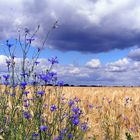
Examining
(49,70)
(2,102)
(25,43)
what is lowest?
(2,102)

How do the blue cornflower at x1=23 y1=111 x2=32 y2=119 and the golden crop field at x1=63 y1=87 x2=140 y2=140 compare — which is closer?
the blue cornflower at x1=23 y1=111 x2=32 y2=119

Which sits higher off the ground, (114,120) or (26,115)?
(26,115)

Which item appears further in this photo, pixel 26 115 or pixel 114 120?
pixel 114 120

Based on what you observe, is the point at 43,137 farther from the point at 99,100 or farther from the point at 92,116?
the point at 99,100

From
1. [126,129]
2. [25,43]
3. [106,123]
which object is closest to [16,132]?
[25,43]

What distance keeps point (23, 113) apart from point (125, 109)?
162 inches

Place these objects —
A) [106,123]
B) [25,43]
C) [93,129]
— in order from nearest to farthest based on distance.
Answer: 1. [25,43]
2. [106,123]
3. [93,129]

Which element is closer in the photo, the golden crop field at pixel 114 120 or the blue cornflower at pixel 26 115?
the blue cornflower at pixel 26 115

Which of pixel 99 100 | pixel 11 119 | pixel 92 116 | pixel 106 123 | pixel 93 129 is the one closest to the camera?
pixel 11 119

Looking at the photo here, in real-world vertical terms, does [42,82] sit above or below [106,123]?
above

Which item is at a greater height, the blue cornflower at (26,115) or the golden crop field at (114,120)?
the blue cornflower at (26,115)

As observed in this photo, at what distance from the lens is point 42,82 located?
16.0 feet

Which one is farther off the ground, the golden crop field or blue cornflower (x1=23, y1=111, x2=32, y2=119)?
blue cornflower (x1=23, y1=111, x2=32, y2=119)

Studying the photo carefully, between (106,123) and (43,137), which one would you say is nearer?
(43,137)
